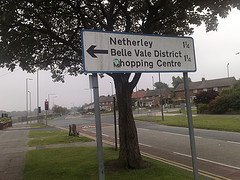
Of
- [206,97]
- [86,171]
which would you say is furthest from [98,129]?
[206,97]

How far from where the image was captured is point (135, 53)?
3.04m

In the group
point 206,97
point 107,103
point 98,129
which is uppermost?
point 107,103

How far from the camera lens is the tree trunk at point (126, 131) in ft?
20.0

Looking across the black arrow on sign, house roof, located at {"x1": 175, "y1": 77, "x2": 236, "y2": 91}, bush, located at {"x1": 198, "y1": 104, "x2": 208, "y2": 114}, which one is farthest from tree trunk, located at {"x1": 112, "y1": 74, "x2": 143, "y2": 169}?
house roof, located at {"x1": 175, "y1": 77, "x2": 236, "y2": 91}

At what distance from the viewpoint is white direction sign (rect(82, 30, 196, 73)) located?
2664 mm

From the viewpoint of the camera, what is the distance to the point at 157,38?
3.28 m

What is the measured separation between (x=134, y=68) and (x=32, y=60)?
22.8 ft

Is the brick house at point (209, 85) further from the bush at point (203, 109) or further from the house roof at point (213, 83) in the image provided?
the bush at point (203, 109)

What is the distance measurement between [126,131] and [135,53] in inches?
144

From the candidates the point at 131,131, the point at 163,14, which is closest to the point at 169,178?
the point at 131,131

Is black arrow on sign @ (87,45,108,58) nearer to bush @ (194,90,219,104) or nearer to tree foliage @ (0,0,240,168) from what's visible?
tree foliage @ (0,0,240,168)

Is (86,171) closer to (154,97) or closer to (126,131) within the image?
(126,131)

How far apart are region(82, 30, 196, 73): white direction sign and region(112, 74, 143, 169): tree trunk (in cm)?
314

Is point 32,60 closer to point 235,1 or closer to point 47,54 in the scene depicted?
point 47,54
